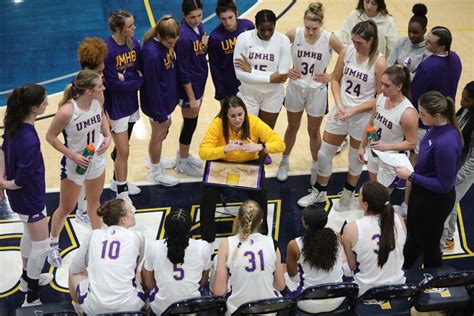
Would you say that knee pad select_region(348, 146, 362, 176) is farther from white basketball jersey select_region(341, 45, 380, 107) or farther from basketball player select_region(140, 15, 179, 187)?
basketball player select_region(140, 15, 179, 187)

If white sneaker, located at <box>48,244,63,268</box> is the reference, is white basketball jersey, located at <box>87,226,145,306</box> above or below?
above

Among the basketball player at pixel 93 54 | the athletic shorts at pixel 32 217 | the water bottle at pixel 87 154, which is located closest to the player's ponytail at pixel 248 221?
the water bottle at pixel 87 154

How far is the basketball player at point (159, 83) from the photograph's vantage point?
645 cm

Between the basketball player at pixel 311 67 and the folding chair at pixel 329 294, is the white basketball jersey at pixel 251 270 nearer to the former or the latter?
the folding chair at pixel 329 294

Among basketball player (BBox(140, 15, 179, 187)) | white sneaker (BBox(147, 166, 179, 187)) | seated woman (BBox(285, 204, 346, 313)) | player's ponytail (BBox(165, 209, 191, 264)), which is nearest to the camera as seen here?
player's ponytail (BBox(165, 209, 191, 264))

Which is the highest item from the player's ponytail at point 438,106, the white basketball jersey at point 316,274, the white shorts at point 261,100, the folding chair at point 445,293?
the player's ponytail at point 438,106

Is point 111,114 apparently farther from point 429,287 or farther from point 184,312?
point 429,287

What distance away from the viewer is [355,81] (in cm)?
645

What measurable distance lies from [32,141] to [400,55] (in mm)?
4006

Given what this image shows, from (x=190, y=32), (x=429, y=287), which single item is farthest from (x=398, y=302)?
(x=190, y=32)

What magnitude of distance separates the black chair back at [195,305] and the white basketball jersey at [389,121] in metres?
2.34

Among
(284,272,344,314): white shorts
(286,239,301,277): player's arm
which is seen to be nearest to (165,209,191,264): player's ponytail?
(286,239,301,277): player's arm

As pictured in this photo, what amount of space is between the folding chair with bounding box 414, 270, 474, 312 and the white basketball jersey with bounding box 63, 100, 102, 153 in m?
2.99

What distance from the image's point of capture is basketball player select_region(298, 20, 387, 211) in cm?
627
